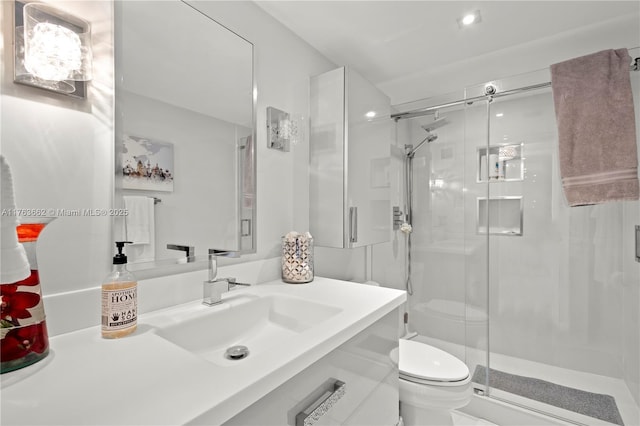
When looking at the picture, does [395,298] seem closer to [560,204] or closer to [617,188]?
[617,188]

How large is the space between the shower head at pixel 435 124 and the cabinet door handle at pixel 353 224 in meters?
1.11

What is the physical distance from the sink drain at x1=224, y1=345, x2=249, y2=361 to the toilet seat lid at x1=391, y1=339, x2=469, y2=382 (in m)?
0.95

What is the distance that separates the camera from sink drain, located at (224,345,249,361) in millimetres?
929

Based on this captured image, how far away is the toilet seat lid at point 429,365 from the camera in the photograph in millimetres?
1495

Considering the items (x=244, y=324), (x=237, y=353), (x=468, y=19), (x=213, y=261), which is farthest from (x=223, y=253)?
(x=468, y=19)

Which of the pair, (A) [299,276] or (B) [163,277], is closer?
(B) [163,277]

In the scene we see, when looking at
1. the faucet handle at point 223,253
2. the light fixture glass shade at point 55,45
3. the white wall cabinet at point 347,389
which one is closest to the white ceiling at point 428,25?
the light fixture glass shade at point 55,45

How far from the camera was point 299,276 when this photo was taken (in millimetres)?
1354

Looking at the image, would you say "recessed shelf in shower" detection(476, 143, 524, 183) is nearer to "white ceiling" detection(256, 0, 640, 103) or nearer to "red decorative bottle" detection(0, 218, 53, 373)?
"white ceiling" detection(256, 0, 640, 103)

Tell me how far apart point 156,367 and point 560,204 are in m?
2.46

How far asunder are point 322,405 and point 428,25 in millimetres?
1807

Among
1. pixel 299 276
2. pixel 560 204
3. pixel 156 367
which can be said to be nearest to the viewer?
pixel 156 367

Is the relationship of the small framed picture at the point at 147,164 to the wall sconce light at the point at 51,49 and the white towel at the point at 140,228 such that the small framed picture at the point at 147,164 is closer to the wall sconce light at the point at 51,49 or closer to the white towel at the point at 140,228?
the white towel at the point at 140,228

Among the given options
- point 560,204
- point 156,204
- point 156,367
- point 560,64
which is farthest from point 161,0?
point 560,204
